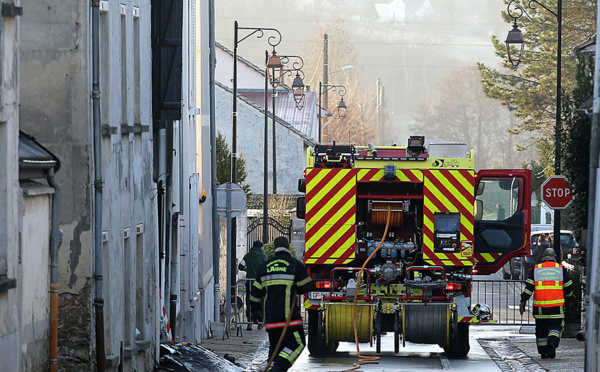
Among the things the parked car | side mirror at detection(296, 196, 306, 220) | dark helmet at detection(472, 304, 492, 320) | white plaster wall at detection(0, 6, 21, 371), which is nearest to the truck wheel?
dark helmet at detection(472, 304, 492, 320)

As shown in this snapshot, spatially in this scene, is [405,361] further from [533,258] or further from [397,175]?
[533,258]

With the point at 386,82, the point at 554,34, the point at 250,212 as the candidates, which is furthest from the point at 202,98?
the point at 386,82

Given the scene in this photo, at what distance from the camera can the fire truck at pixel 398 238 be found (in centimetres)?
1578

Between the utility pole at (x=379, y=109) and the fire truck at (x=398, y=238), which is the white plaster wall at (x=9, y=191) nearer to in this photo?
the fire truck at (x=398, y=238)

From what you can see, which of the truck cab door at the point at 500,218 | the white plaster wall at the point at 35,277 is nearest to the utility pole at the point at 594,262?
the truck cab door at the point at 500,218

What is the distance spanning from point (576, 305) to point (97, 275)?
10558 mm

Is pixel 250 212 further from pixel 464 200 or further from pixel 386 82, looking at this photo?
pixel 386 82

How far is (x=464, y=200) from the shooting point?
53.2ft

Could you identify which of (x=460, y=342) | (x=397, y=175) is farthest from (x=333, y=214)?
(x=460, y=342)

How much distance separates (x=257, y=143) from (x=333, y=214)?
34.4 metres

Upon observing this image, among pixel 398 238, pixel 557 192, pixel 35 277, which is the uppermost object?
pixel 557 192

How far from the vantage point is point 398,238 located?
16.9 meters

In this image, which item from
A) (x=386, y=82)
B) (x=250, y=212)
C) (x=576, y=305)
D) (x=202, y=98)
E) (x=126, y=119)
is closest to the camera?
(x=126, y=119)

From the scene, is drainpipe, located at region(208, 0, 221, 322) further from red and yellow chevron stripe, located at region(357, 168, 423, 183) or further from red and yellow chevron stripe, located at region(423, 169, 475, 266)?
red and yellow chevron stripe, located at region(423, 169, 475, 266)
